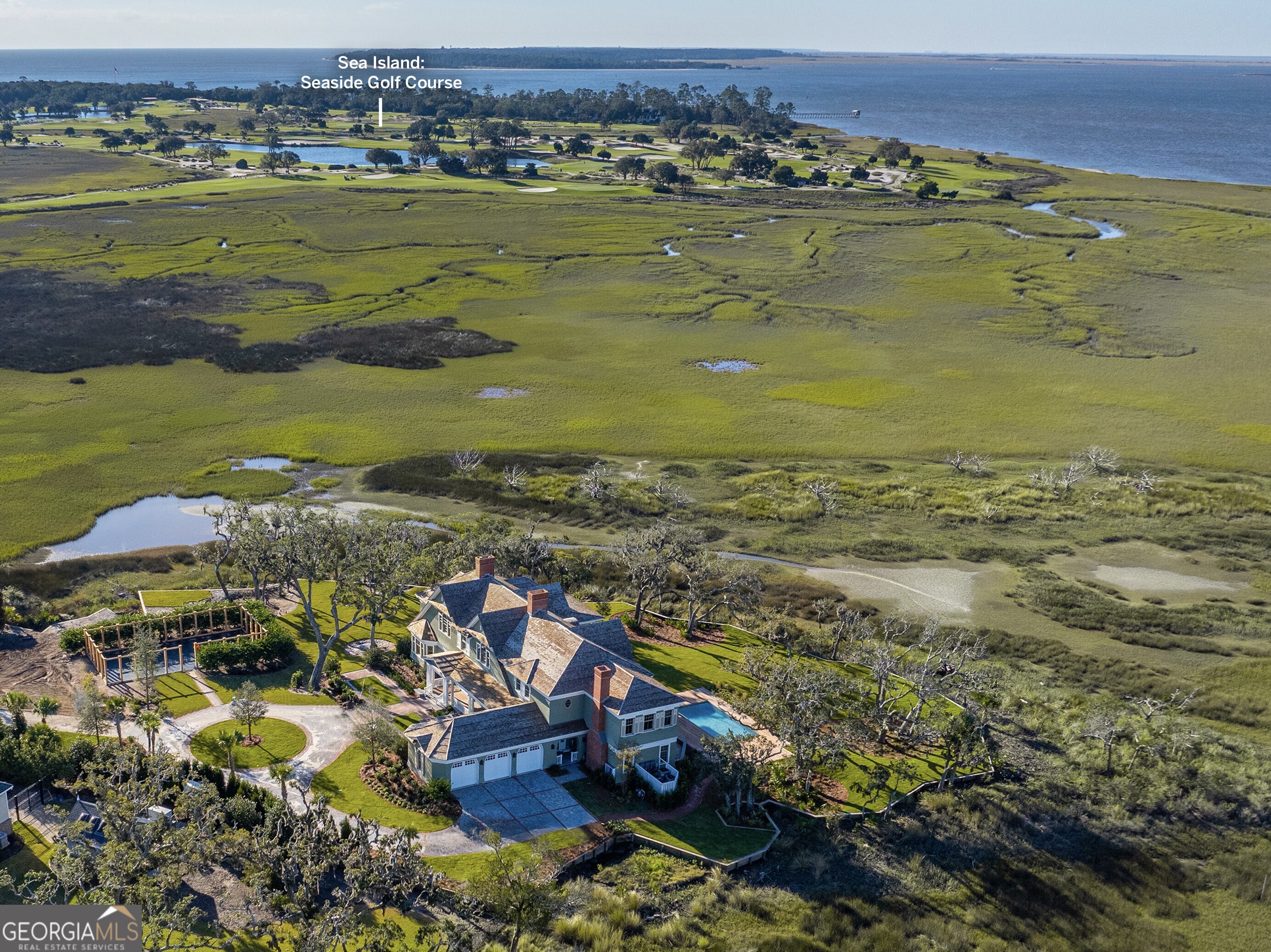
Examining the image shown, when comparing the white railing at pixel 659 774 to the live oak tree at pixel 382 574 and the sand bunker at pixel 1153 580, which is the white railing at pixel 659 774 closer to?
the live oak tree at pixel 382 574

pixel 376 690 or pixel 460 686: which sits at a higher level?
pixel 460 686

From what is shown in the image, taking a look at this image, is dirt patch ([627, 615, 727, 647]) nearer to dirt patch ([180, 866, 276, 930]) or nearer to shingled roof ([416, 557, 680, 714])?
shingled roof ([416, 557, 680, 714])

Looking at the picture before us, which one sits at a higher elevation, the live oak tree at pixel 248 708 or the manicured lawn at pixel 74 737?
the live oak tree at pixel 248 708

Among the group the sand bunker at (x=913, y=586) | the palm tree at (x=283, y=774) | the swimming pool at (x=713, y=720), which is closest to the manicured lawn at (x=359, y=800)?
the palm tree at (x=283, y=774)

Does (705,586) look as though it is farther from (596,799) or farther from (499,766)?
(499,766)

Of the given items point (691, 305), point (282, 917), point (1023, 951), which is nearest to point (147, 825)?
point (282, 917)

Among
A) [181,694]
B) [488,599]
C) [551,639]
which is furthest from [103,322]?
[551,639]
